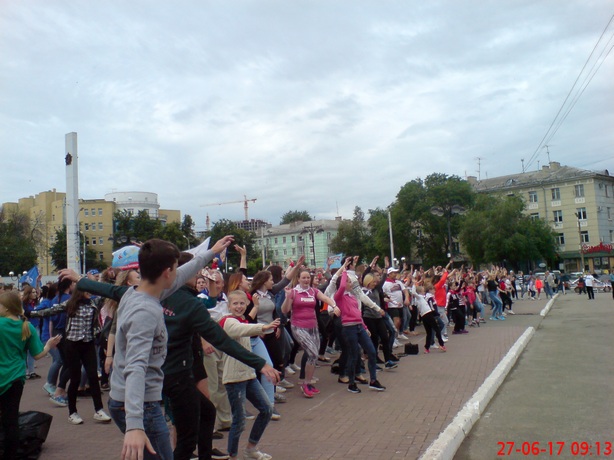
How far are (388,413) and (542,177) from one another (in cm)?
7486

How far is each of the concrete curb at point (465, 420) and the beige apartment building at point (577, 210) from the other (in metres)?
64.4

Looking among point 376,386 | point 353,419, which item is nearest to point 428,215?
point 376,386

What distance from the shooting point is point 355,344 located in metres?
8.72

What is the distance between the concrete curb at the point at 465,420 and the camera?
535cm

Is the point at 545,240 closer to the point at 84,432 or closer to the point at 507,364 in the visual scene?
the point at 507,364

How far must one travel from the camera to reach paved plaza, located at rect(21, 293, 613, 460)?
5.98 meters

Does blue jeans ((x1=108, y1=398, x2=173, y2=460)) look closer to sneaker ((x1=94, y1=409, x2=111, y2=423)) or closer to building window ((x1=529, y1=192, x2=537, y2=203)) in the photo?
sneaker ((x1=94, y1=409, x2=111, y2=423))

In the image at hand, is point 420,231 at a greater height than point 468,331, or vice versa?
point 420,231

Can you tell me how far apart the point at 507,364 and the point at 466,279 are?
31.5 feet

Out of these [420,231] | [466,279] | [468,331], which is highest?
[420,231]

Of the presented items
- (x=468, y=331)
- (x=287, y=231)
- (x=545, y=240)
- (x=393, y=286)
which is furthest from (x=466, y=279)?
(x=287, y=231)

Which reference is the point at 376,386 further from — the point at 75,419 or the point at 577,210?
the point at 577,210

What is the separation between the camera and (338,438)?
631 centimetres
